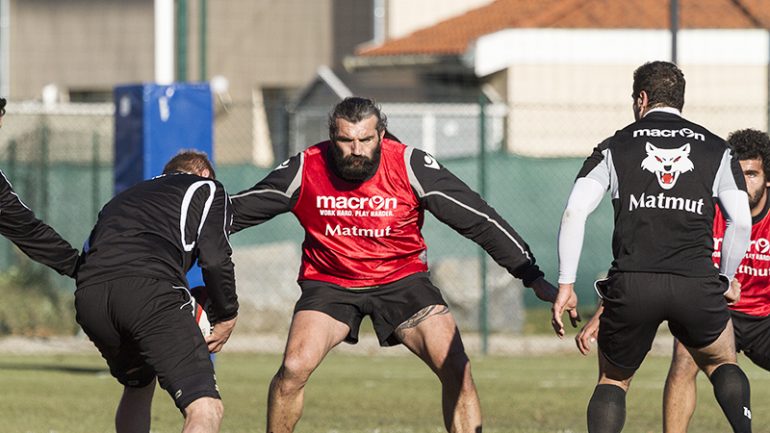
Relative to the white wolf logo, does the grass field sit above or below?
below

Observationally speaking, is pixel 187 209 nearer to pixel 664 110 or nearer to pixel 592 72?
pixel 664 110

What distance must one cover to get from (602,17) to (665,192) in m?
16.7

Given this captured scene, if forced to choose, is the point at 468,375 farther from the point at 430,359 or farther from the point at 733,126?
the point at 733,126

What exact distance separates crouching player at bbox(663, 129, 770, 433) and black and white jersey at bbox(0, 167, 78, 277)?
336 cm

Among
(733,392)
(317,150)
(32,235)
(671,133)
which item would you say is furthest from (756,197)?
(32,235)

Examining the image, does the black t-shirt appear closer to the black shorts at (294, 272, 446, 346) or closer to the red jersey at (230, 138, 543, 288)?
the red jersey at (230, 138, 543, 288)

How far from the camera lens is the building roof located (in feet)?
75.3

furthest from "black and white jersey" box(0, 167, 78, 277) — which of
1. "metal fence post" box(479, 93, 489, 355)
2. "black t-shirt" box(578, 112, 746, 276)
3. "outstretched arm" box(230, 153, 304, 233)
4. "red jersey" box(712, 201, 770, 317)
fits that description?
"metal fence post" box(479, 93, 489, 355)

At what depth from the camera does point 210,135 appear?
43.9 ft

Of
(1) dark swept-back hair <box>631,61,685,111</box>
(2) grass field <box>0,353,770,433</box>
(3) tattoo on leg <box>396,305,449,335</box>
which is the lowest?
(2) grass field <box>0,353,770,433</box>

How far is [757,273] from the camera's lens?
Result: 8.88m

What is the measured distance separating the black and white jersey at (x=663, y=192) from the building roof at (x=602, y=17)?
47.2ft

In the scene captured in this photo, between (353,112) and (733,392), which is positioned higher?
(353,112)

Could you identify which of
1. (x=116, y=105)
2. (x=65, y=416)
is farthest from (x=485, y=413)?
(x=116, y=105)
